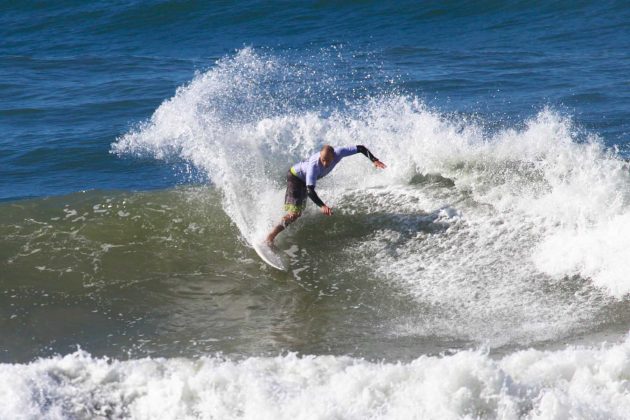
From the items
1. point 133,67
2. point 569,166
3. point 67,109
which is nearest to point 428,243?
point 569,166

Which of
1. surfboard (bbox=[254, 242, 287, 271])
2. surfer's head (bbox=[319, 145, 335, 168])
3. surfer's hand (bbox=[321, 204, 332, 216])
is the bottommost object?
surfboard (bbox=[254, 242, 287, 271])

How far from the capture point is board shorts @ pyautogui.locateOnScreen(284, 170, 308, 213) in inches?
445

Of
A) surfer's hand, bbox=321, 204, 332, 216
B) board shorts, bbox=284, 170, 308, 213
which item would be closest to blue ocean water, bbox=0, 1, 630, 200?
board shorts, bbox=284, 170, 308, 213

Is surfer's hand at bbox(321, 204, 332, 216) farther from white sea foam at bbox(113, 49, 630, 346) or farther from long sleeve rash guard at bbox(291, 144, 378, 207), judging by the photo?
white sea foam at bbox(113, 49, 630, 346)

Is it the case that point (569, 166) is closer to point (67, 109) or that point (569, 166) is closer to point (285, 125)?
point (285, 125)

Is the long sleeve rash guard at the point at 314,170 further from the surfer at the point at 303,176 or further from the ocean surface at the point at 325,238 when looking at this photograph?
the ocean surface at the point at 325,238

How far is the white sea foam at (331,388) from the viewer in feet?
22.8

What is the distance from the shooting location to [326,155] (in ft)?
35.7

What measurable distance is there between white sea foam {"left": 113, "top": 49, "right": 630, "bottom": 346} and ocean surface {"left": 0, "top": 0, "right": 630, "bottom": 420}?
0.04 metres

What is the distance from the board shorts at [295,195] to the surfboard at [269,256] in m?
0.58

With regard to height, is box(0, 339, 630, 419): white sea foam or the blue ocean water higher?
the blue ocean water

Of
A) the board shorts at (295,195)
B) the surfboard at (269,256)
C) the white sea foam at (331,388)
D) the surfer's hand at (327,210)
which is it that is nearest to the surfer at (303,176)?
the board shorts at (295,195)

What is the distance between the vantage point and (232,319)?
9414mm

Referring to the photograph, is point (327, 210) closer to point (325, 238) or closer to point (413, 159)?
point (325, 238)
